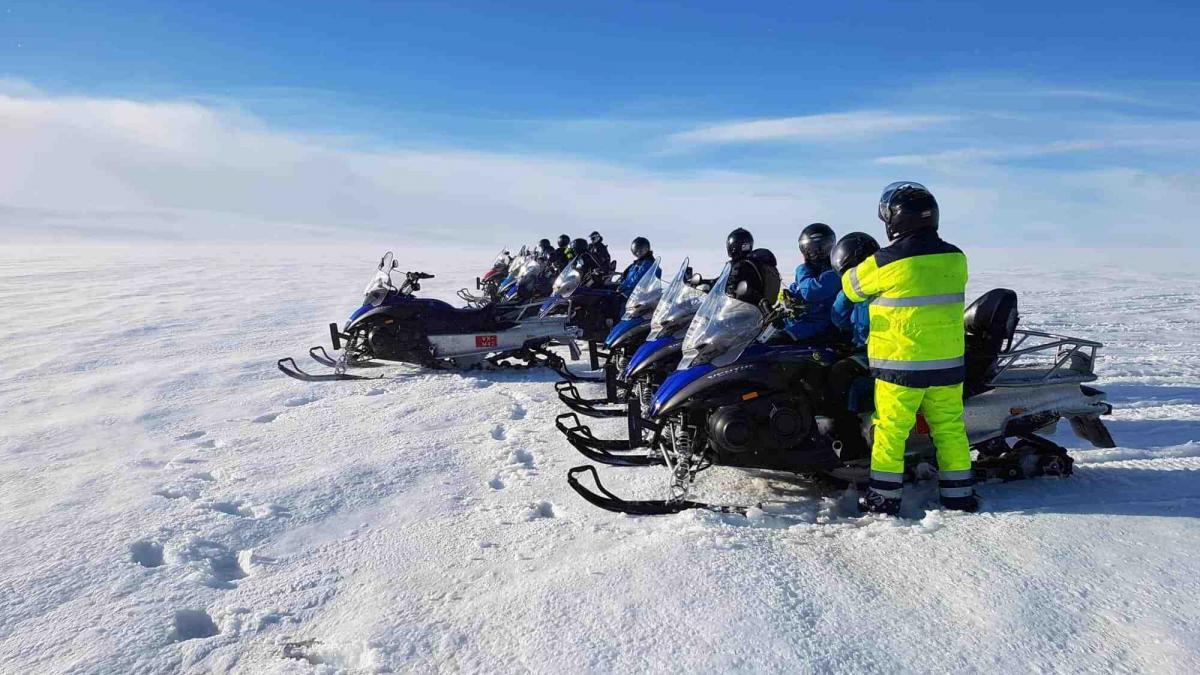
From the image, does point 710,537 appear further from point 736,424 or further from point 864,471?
point 864,471

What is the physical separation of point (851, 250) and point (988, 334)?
0.94 meters

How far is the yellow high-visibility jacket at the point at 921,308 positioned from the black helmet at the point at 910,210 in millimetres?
79

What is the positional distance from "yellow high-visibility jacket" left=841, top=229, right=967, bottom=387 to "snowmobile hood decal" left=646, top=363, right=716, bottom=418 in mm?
1018

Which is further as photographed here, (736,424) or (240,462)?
(240,462)

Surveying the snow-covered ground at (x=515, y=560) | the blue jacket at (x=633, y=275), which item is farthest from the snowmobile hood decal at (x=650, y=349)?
the blue jacket at (x=633, y=275)

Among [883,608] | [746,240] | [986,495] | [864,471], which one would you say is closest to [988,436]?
[986,495]

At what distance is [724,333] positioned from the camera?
4.25 metres

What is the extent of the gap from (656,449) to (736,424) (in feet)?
2.25

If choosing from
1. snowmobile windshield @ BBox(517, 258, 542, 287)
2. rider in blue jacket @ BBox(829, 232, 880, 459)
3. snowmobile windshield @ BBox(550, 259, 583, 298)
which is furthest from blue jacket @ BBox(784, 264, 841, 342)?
snowmobile windshield @ BBox(517, 258, 542, 287)

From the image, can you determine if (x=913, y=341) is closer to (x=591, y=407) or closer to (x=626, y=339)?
(x=591, y=407)

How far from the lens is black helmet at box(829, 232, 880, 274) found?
448cm

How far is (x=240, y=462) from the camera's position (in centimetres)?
502

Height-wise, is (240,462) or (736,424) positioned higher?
(736,424)

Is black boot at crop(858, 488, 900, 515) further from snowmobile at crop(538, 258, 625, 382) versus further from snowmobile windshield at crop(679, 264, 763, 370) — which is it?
snowmobile at crop(538, 258, 625, 382)
